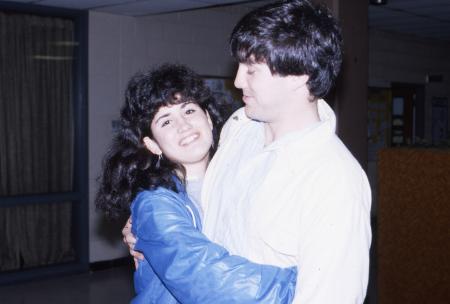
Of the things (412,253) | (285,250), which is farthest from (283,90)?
(412,253)

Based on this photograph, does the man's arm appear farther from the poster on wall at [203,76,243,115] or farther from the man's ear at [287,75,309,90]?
the poster on wall at [203,76,243,115]

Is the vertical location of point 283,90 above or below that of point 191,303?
above

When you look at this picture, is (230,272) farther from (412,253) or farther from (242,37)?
(412,253)

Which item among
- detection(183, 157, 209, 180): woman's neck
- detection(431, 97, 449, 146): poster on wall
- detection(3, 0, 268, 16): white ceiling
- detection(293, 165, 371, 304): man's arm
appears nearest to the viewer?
detection(293, 165, 371, 304): man's arm

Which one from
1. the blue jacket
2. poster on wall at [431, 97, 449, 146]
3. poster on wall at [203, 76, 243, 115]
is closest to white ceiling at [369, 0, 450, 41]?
poster on wall at [431, 97, 449, 146]

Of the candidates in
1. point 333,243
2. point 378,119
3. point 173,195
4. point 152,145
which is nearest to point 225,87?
point 378,119

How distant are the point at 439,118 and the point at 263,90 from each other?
819cm

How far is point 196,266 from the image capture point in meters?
1.32

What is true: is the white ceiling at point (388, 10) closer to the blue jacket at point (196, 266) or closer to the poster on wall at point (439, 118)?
the poster on wall at point (439, 118)

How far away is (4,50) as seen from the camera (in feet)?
15.4

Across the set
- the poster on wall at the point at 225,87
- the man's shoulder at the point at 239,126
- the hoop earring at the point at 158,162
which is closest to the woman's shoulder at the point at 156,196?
the hoop earring at the point at 158,162

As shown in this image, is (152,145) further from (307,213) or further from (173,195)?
(307,213)

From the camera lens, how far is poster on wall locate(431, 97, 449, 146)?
8.78 m

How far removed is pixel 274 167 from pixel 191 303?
1.23ft
